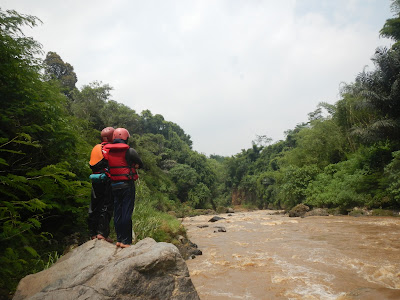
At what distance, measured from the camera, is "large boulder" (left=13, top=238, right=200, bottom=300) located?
7.91 feet

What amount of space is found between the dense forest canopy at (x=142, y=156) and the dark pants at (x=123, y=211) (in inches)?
26.0

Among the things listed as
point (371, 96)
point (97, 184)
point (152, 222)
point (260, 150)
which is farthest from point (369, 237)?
point (260, 150)

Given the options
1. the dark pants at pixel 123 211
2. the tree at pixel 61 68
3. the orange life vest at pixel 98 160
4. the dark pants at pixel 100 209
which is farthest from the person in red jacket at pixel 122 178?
the tree at pixel 61 68

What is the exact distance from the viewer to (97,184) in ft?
12.7

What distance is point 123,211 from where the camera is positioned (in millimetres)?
3541

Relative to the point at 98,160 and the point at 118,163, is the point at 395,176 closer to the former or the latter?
the point at 118,163

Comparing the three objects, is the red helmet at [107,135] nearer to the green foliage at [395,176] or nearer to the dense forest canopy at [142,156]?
the dense forest canopy at [142,156]

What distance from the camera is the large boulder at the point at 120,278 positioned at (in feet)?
7.91

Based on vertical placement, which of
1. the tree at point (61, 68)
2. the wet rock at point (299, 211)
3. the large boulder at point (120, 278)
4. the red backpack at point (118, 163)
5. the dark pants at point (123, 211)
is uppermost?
the tree at point (61, 68)

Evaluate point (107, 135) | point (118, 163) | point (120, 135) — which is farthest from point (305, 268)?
point (107, 135)

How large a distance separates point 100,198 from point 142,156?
47.0ft

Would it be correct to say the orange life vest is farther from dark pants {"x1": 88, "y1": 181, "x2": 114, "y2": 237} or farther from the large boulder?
the large boulder

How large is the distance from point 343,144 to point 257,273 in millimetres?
20093

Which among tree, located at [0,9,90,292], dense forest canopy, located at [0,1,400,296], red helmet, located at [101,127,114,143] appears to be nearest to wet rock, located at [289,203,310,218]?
dense forest canopy, located at [0,1,400,296]
